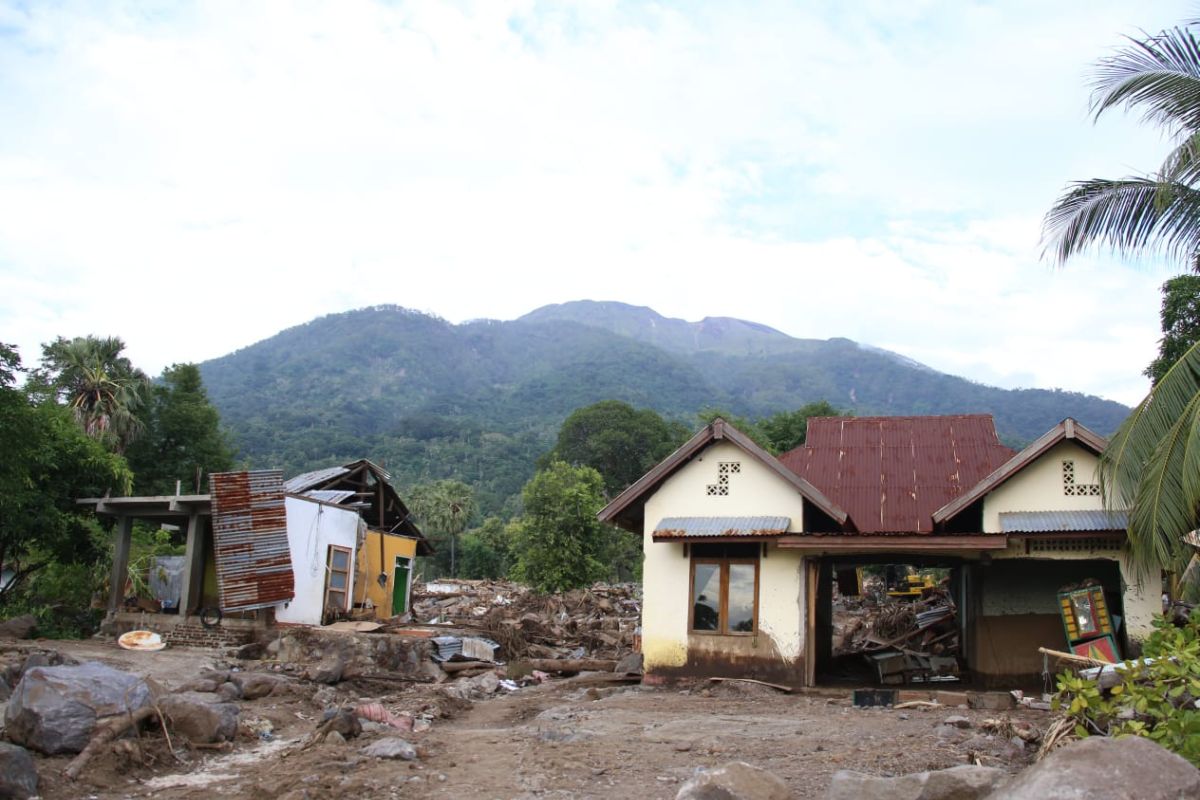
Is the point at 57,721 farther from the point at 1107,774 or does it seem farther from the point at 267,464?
the point at 267,464

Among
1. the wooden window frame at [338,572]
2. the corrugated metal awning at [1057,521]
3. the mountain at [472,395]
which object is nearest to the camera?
the corrugated metal awning at [1057,521]

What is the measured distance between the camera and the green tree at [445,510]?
190ft

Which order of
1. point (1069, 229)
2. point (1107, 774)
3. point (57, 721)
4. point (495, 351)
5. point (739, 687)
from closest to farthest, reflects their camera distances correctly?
point (1107, 774) → point (57, 721) → point (1069, 229) → point (739, 687) → point (495, 351)

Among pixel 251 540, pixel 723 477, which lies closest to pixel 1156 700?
pixel 723 477

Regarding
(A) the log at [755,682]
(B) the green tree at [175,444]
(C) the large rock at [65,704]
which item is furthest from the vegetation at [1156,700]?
(B) the green tree at [175,444]

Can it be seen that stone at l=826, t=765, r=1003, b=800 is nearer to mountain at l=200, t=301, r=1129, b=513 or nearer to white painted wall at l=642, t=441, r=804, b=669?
white painted wall at l=642, t=441, r=804, b=669

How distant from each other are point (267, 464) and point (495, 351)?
125721 millimetres

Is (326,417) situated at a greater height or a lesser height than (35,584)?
greater

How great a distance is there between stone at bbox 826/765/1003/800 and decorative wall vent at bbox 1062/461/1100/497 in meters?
10.0

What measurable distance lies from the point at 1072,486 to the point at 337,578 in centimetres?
1622

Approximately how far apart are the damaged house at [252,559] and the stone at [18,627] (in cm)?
150

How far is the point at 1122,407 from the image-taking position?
12775 cm

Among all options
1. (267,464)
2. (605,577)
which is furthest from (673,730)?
(267,464)

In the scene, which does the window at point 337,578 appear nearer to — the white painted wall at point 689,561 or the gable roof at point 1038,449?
the white painted wall at point 689,561
